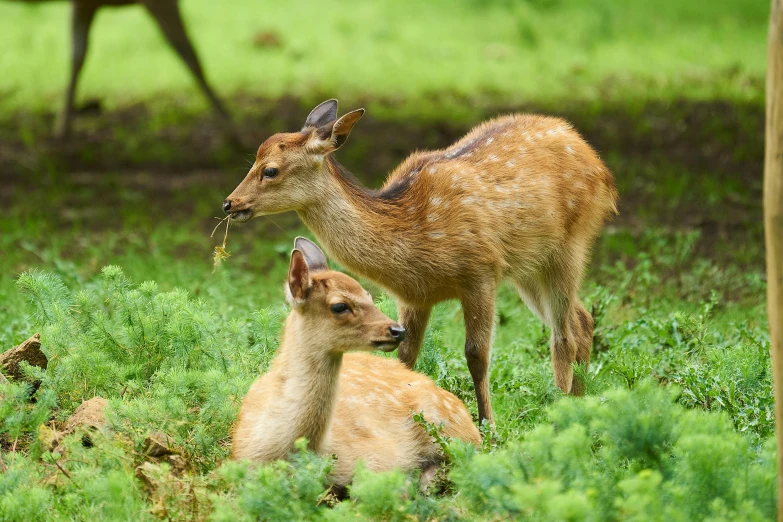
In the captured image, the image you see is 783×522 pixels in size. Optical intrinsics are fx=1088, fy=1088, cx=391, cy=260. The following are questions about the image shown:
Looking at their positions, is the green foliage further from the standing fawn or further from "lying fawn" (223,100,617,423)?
the standing fawn

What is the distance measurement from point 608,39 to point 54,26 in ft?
29.1

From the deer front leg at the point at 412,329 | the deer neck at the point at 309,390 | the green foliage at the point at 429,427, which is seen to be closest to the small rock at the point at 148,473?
the green foliage at the point at 429,427

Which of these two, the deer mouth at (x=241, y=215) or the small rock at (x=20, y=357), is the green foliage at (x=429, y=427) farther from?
the deer mouth at (x=241, y=215)

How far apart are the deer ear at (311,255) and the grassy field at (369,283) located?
71 cm

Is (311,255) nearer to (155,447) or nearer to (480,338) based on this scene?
(480,338)

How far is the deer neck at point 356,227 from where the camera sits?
586 centimetres

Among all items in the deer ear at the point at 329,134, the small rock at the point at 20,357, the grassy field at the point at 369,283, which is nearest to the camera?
the grassy field at the point at 369,283

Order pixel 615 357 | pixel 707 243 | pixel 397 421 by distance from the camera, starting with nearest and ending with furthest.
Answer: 1. pixel 397 421
2. pixel 615 357
3. pixel 707 243

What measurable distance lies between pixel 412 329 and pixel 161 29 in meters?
6.82

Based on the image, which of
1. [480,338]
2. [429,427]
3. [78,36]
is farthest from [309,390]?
[78,36]

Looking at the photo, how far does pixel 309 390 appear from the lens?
4.85m

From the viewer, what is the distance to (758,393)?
538 centimetres

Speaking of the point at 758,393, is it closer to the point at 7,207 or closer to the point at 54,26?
the point at 7,207

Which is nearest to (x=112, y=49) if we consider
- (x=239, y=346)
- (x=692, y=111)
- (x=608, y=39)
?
(x=608, y=39)
